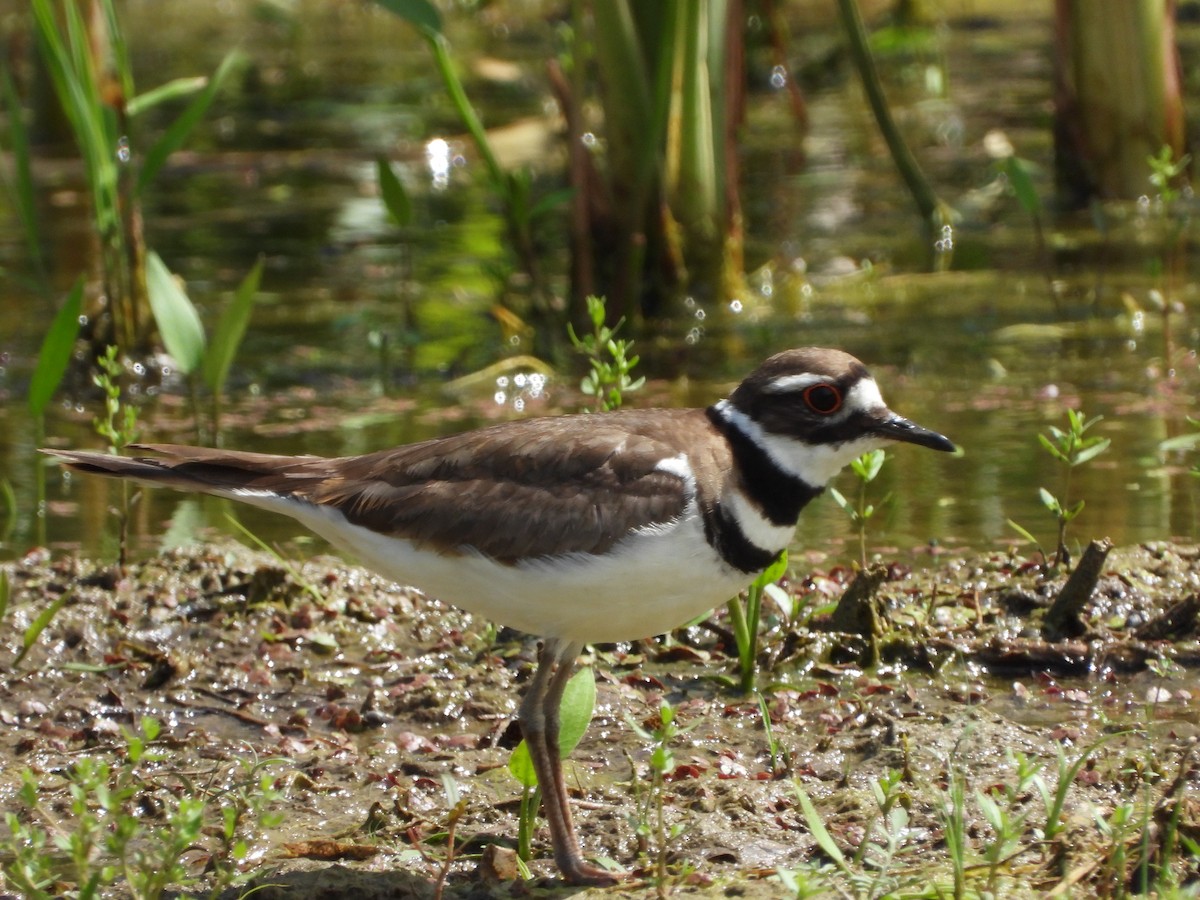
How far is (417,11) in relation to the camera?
6609 millimetres

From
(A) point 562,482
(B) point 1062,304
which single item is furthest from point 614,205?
(A) point 562,482

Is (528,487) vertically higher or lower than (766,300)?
lower

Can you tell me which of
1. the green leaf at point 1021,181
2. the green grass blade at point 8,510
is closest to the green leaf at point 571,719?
the green grass blade at point 8,510

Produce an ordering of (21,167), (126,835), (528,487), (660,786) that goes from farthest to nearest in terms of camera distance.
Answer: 1. (21,167)
2. (528,487)
3. (660,786)
4. (126,835)

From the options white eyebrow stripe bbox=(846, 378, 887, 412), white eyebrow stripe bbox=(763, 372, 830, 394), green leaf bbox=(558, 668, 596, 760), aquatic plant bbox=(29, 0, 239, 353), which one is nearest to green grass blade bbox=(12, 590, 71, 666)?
green leaf bbox=(558, 668, 596, 760)

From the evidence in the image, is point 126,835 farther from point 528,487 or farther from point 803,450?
point 803,450

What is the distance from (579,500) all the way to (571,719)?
0.57 m

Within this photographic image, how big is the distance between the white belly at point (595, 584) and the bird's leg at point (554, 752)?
0.13m

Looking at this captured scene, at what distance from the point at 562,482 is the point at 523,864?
972 millimetres

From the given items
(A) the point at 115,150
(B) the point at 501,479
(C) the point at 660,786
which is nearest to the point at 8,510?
(A) the point at 115,150

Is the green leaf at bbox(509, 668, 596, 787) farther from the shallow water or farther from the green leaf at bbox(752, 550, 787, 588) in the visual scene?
the shallow water

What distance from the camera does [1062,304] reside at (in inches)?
359

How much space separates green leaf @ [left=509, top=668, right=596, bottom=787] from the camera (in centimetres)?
419

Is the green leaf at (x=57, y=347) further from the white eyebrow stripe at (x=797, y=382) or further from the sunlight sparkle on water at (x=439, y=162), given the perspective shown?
the sunlight sparkle on water at (x=439, y=162)
